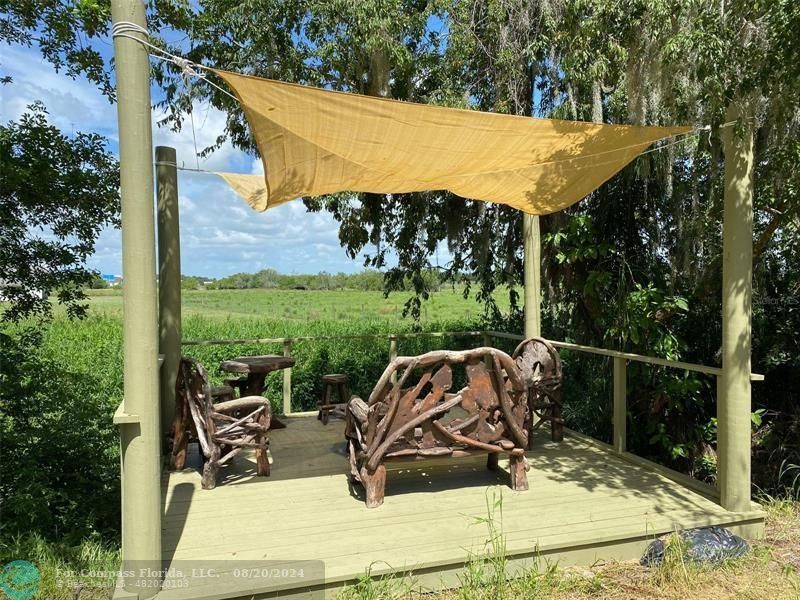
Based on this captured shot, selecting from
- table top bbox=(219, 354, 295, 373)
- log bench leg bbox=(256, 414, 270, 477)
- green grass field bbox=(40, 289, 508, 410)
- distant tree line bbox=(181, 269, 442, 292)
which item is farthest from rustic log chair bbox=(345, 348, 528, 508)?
distant tree line bbox=(181, 269, 442, 292)

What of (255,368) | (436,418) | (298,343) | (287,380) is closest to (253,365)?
(255,368)

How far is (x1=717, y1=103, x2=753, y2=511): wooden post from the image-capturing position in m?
3.18

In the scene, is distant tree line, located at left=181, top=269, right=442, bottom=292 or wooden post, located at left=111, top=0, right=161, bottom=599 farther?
distant tree line, located at left=181, top=269, right=442, bottom=292

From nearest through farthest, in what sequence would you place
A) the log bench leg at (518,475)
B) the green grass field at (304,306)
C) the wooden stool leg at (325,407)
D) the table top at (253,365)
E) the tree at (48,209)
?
the log bench leg at (518,475) → the tree at (48,209) → the table top at (253,365) → the wooden stool leg at (325,407) → the green grass field at (304,306)

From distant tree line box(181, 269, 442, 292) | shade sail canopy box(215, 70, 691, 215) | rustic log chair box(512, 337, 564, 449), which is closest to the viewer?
shade sail canopy box(215, 70, 691, 215)

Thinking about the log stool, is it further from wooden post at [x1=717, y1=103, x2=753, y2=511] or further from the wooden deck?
wooden post at [x1=717, y1=103, x2=753, y2=511]

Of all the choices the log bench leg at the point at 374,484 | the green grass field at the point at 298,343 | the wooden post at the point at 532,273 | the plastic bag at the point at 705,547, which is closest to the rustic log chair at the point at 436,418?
the log bench leg at the point at 374,484

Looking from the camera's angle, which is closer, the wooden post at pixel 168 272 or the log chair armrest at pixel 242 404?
the log chair armrest at pixel 242 404

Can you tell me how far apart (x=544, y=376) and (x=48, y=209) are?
165 inches

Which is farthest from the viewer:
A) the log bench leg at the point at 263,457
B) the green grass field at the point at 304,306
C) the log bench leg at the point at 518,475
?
the green grass field at the point at 304,306

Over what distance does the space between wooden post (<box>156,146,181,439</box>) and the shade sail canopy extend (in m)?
0.85

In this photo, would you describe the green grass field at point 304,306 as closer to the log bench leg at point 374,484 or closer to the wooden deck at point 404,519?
the wooden deck at point 404,519

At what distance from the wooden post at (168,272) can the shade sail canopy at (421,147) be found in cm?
85

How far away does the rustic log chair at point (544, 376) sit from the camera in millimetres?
4652
